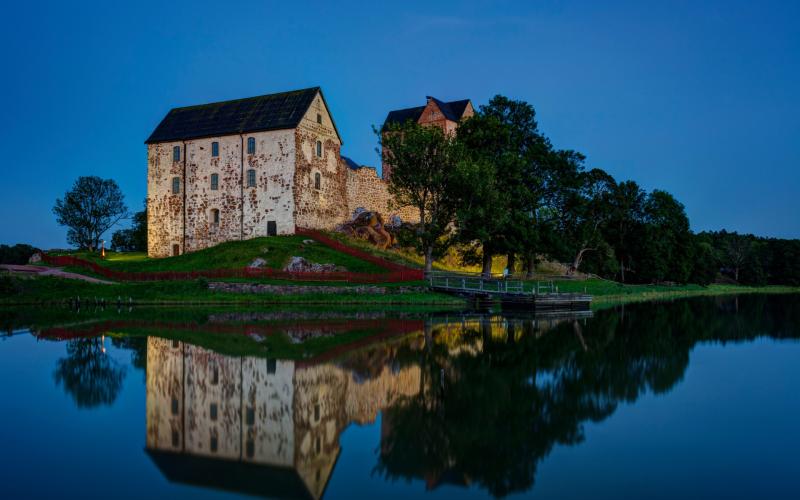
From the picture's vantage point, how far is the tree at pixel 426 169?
43969 millimetres

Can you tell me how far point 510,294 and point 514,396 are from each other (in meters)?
26.3

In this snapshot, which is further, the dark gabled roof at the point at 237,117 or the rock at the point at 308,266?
the dark gabled roof at the point at 237,117

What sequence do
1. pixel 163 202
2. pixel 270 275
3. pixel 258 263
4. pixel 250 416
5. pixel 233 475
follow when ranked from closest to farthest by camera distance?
pixel 233 475
pixel 250 416
pixel 270 275
pixel 258 263
pixel 163 202

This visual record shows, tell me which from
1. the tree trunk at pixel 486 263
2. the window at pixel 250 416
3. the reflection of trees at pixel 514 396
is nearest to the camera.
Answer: the reflection of trees at pixel 514 396

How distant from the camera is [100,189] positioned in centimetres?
7288

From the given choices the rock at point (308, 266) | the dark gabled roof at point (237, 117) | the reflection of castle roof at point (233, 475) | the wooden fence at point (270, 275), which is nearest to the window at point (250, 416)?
the reflection of castle roof at point (233, 475)

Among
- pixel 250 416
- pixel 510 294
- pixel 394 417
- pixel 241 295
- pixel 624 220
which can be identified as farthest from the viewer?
pixel 624 220

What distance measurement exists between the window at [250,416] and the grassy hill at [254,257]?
32.0 meters

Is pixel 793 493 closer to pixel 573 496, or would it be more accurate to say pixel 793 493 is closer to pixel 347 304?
pixel 573 496

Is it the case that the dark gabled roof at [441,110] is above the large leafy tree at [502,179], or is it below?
above

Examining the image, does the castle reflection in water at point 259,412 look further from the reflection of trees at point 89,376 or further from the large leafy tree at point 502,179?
the large leafy tree at point 502,179

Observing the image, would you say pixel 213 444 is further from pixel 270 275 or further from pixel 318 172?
pixel 318 172

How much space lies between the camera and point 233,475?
8.76m

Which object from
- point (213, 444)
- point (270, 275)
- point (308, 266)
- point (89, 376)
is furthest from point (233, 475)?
point (308, 266)
